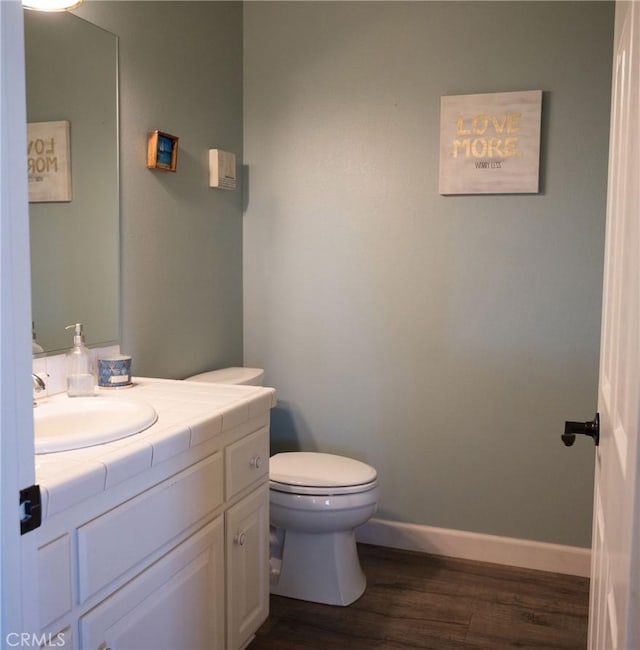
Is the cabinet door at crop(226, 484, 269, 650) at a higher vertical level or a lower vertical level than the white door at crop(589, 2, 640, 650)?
lower

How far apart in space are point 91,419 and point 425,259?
1.54 meters

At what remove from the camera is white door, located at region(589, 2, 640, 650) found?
79cm

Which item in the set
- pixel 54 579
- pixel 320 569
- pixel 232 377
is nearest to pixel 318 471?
pixel 320 569

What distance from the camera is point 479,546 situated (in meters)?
2.74

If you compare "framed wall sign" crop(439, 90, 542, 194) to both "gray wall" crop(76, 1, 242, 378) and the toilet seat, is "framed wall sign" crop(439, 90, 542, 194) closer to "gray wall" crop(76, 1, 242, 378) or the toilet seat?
"gray wall" crop(76, 1, 242, 378)

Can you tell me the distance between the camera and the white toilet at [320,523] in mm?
2309

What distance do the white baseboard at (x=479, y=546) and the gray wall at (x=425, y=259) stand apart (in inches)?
1.9

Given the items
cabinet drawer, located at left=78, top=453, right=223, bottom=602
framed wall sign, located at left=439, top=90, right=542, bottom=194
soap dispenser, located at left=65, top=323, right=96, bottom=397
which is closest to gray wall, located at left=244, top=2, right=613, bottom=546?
framed wall sign, located at left=439, top=90, right=542, bottom=194

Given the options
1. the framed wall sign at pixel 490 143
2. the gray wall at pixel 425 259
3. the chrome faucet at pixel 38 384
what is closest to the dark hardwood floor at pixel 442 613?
the gray wall at pixel 425 259

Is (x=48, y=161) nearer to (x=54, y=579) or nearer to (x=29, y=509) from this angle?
(x=54, y=579)

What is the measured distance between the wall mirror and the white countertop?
25 centimetres

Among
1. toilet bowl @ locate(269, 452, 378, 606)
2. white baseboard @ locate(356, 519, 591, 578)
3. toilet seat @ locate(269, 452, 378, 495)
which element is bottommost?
white baseboard @ locate(356, 519, 591, 578)

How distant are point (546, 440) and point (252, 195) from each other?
164 cm

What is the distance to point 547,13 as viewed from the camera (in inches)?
98.7
